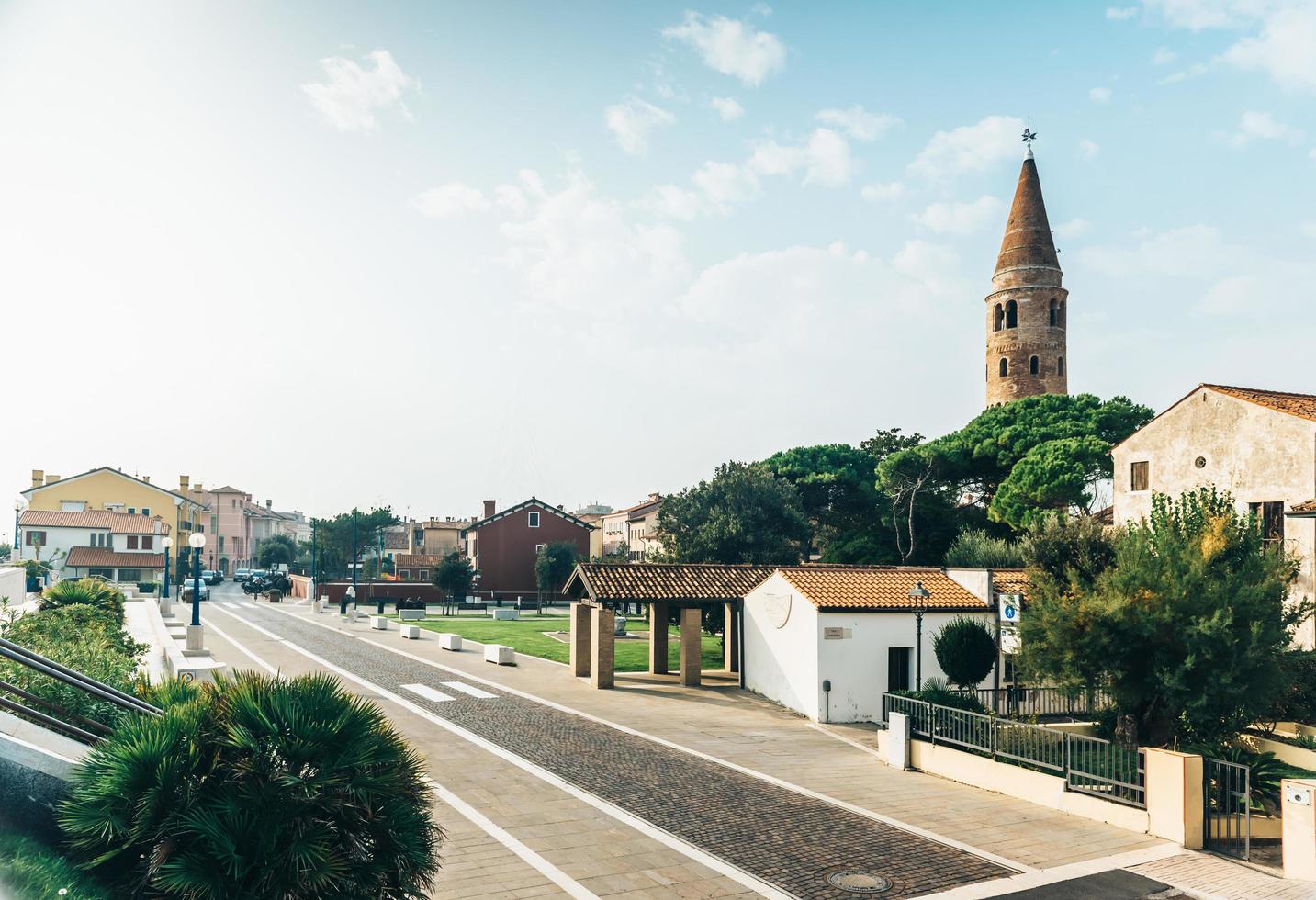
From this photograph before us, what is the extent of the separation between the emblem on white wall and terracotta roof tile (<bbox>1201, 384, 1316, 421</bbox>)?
57.7 ft

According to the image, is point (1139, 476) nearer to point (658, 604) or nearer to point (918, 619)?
point (918, 619)

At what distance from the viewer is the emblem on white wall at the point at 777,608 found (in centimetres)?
2564

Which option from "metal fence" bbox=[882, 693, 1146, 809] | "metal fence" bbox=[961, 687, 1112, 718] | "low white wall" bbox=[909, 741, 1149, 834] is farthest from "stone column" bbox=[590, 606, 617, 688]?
"low white wall" bbox=[909, 741, 1149, 834]

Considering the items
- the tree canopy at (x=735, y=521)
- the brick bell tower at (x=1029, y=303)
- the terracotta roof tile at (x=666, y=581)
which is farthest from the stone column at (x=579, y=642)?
the brick bell tower at (x=1029, y=303)

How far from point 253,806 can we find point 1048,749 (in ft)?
42.5

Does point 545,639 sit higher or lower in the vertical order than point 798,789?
lower

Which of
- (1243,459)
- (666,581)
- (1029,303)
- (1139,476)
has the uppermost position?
(1029,303)

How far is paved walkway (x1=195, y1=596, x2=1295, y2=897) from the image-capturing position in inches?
431

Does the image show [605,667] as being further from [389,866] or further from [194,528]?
[194,528]

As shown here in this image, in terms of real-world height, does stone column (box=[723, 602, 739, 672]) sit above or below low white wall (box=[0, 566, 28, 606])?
below

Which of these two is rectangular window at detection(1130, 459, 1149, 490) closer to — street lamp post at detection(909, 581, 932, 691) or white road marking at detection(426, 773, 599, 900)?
street lamp post at detection(909, 581, 932, 691)

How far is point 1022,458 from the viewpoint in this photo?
5188 centimetres

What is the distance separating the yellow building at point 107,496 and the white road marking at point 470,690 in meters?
70.0

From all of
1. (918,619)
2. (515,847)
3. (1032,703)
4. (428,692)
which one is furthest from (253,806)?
(1032,703)
